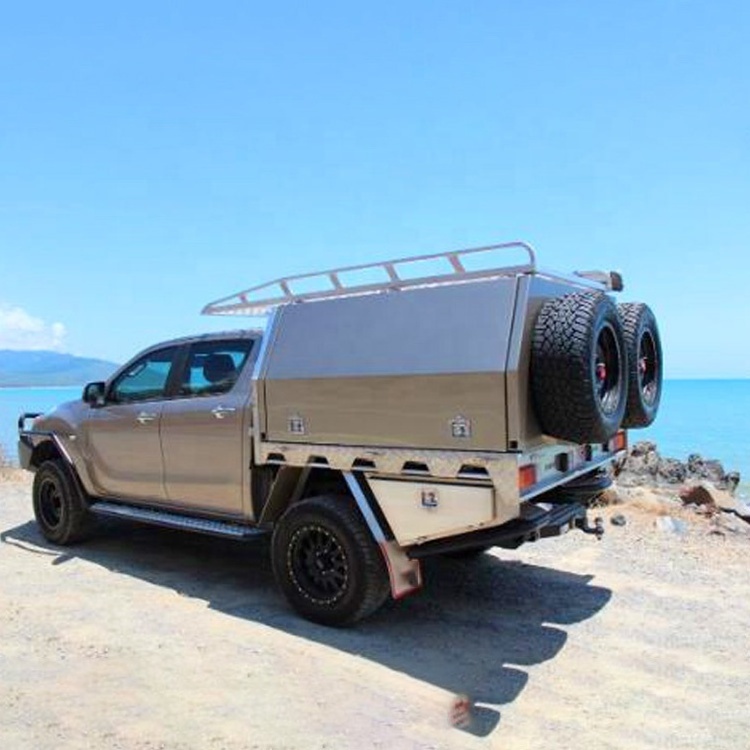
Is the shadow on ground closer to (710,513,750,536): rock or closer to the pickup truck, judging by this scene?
the pickup truck

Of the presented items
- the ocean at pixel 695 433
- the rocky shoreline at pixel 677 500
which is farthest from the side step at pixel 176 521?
the ocean at pixel 695 433

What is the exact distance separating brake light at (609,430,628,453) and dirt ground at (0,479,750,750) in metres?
1.11

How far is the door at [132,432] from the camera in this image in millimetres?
6688

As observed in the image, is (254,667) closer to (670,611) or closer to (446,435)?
(446,435)

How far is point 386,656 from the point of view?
192 inches

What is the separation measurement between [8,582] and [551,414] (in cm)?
455

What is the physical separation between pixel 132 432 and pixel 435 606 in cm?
305

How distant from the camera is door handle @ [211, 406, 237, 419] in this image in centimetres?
595

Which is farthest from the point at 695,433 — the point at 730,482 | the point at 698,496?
the point at 698,496

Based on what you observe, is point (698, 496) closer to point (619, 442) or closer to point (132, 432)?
point (619, 442)

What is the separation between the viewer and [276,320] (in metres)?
5.71

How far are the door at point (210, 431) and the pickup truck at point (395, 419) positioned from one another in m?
0.01

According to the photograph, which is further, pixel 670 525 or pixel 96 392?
pixel 670 525

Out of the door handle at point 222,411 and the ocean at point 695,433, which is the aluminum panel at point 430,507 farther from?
the ocean at point 695,433
